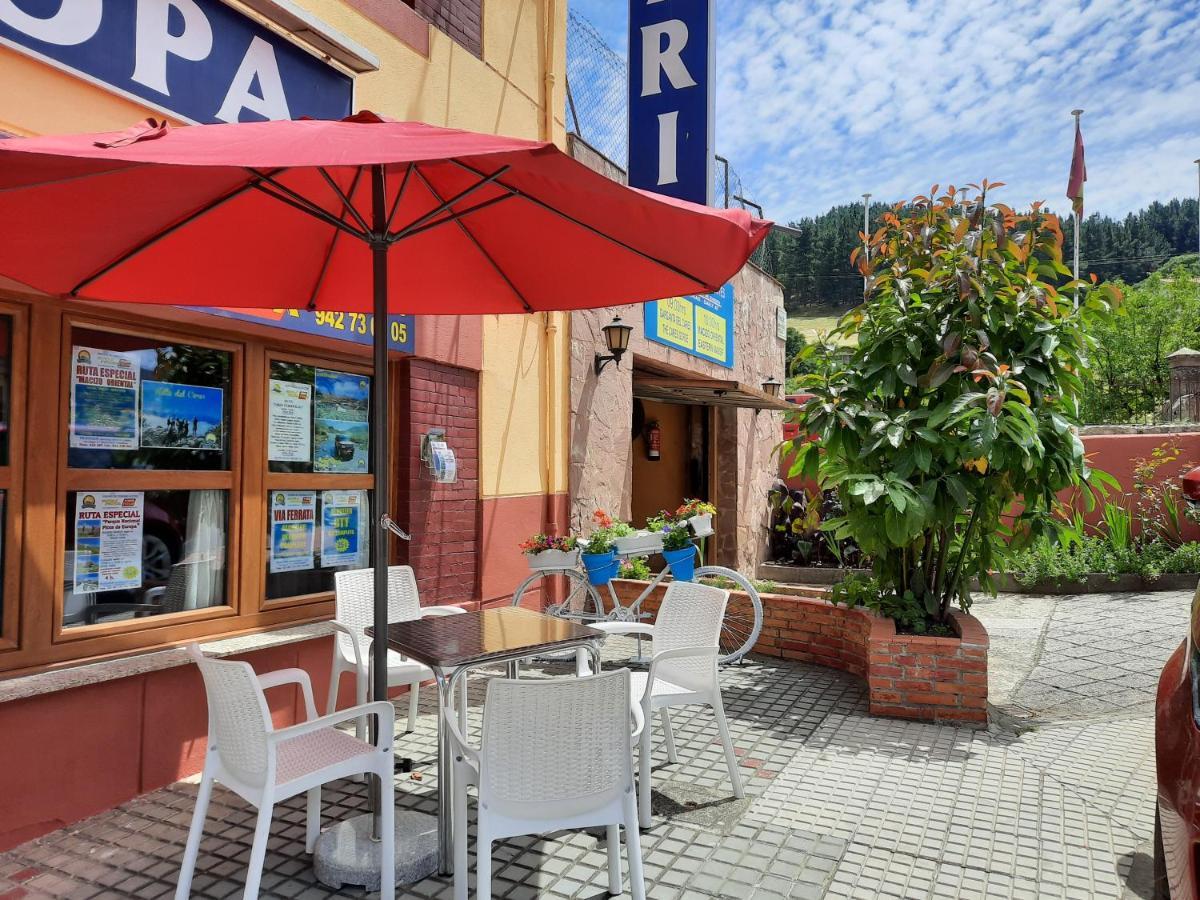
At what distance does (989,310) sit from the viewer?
4.73 metres

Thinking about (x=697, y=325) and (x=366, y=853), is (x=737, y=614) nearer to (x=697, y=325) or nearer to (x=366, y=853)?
(x=366, y=853)

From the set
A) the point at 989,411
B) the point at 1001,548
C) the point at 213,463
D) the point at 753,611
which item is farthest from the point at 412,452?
the point at 1001,548

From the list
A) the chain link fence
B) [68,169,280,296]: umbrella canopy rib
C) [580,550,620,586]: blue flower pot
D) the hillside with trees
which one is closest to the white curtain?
[68,169,280,296]: umbrella canopy rib

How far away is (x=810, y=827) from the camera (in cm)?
321

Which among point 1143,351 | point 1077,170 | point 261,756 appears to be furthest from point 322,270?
point 1143,351

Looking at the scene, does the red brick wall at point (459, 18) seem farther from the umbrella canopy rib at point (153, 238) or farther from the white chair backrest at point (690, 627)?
the white chair backrest at point (690, 627)

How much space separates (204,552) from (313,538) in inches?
26.8

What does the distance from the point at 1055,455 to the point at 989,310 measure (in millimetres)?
931

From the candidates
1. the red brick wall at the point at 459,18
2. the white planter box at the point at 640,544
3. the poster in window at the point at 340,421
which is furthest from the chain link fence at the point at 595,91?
the poster in window at the point at 340,421

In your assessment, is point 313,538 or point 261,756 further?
point 313,538

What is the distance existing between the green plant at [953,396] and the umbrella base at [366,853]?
2813mm

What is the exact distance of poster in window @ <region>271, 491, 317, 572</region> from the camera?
14.3 feet

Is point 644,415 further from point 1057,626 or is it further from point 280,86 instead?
point 280,86

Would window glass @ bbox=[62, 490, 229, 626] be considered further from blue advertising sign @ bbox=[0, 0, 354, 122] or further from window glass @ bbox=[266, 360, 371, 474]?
blue advertising sign @ bbox=[0, 0, 354, 122]
